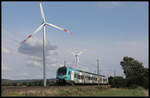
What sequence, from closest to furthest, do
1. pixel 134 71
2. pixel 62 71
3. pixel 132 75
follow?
1. pixel 62 71
2. pixel 132 75
3. pixel 134 71

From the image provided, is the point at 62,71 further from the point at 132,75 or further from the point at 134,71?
the point at 134,71

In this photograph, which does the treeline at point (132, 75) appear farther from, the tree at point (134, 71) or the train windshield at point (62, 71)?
the train windshield at point (62, 71)

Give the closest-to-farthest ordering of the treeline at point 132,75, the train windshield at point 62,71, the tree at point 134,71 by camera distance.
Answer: the train windshield at point 62,71, the treeline at point 132,75, the tree at point 134,71

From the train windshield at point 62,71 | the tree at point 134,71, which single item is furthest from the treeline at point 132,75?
the train windshield at point 62,71

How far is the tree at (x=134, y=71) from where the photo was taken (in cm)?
4788

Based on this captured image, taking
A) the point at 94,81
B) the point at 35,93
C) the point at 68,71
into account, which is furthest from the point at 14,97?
the point at 94,81

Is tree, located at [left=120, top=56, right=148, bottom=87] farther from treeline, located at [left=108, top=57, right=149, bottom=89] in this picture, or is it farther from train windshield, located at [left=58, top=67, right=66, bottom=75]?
train windshield, located at [left=58, top=67, right=66, bottom=75]

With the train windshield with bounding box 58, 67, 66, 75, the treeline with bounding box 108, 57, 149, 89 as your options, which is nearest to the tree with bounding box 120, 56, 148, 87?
the treeline with bounding box 108, 57, 149, 89

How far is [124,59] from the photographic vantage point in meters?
73.8

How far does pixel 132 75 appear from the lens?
54.2 meters

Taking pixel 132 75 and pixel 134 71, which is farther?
pixel 134 71

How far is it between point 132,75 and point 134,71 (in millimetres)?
6479

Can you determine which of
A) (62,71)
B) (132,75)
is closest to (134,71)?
(132,75)

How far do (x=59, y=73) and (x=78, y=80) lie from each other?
5.99 meters
